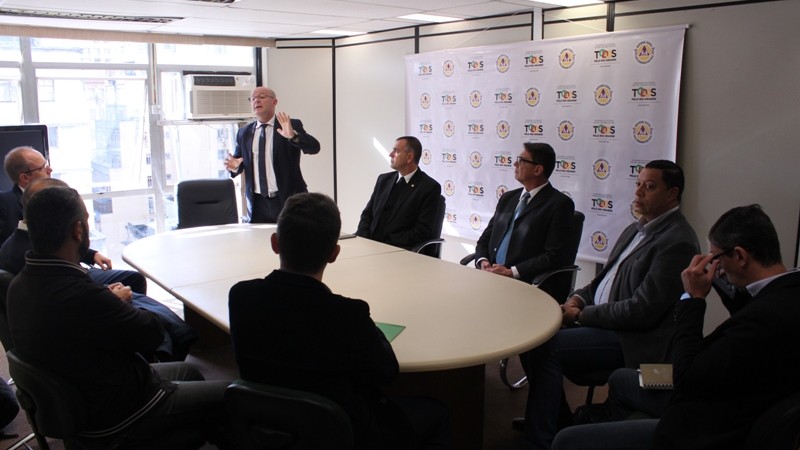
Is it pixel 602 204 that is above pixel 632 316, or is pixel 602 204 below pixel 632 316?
above

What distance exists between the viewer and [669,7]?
4070mm

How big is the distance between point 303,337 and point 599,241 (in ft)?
10.7

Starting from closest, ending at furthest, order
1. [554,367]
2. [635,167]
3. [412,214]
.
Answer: [554,367] → [635,167] → [412,214]

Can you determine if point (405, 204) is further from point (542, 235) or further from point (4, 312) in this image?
point (4, 312)

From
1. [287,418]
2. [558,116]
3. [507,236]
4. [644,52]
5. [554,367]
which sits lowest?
[554,367]

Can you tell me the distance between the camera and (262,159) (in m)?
5.12

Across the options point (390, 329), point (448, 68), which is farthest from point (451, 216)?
point (390, 329)

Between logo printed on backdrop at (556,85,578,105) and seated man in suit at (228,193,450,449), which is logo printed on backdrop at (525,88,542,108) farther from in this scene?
seated man in suit at (228,193,450,449)

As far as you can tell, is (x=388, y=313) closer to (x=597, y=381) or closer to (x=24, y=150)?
(x=597, y=381)

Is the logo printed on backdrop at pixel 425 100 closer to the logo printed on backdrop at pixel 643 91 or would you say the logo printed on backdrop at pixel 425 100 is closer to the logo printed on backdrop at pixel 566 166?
the logo printed on backdrop at pixel 566 166

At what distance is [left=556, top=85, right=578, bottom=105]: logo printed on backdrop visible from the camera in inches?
181

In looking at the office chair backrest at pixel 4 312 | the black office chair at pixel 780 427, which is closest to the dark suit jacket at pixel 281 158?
the office chair backrest at pixel 4 312

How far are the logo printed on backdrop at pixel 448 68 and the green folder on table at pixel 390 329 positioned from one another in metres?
3.54

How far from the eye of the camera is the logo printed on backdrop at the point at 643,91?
4.15 m
